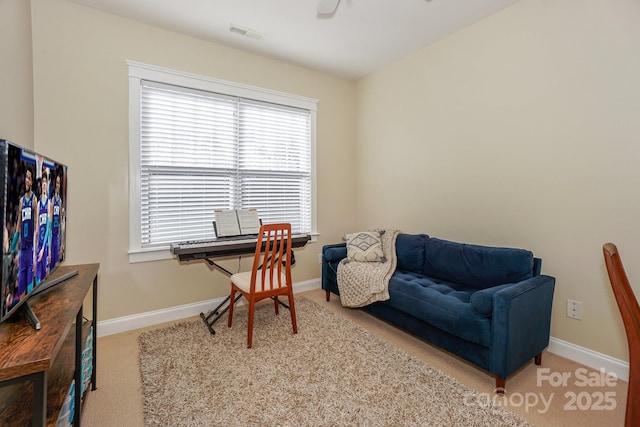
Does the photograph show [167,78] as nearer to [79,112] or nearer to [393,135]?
[79,112]

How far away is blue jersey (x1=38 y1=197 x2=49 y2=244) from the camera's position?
1.32 m

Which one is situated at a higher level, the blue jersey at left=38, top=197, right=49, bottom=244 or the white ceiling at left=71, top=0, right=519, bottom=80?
the white ceiling at left=71, top=0, right=519, bottom=80

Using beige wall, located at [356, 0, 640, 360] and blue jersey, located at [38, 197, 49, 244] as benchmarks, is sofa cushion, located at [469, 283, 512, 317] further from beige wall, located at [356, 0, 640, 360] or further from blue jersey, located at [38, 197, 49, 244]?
blue jersey, located at [38, 197, 49, 244]

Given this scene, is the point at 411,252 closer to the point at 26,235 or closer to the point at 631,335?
the point at 631,335

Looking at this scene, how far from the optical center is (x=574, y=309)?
7.42 ft

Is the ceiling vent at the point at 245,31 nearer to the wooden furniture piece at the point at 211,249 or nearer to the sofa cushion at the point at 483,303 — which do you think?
the wooden furniture piece at the point at 211,249

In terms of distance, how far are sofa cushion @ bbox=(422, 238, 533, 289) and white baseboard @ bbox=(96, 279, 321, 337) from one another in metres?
2.17

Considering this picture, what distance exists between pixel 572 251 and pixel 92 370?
351 cm

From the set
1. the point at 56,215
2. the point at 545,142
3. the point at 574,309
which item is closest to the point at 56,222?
the point at 56,215

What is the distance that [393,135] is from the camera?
12.2 ft

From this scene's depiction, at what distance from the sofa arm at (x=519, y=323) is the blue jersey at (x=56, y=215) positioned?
258cm

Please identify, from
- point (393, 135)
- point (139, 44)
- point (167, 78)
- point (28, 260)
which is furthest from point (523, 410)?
point (139, 44)

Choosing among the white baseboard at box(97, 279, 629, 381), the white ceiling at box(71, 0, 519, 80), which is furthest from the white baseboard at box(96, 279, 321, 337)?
the white ceiling at box(71, 0, 519, 80)

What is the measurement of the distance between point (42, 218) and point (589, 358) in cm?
352
